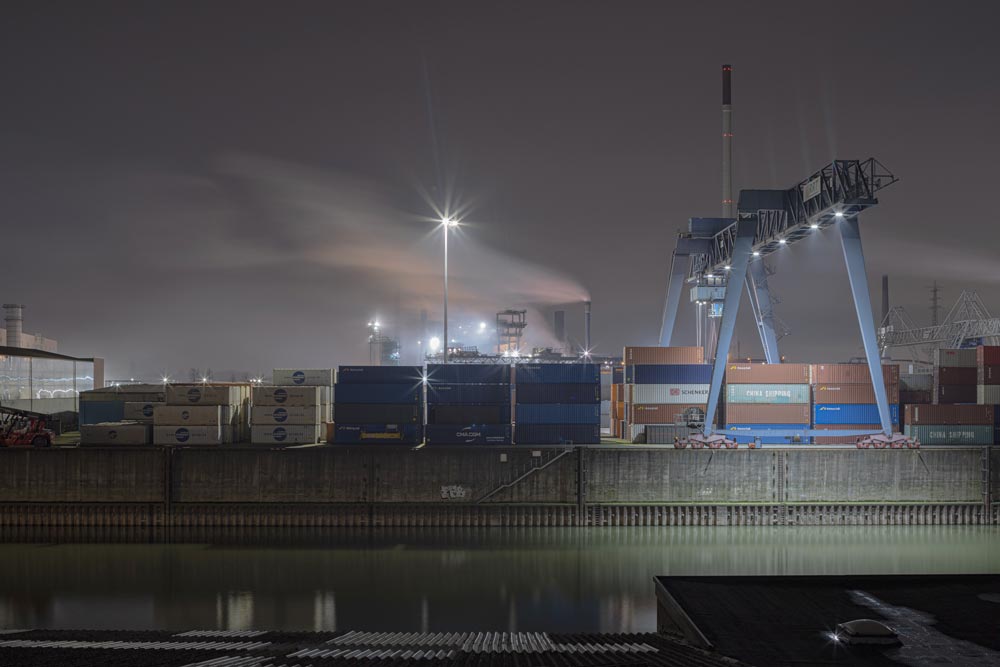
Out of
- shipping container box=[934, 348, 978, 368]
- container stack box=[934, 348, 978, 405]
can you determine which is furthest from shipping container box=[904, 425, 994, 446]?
shipping container box=[934, 348, 978, 368]

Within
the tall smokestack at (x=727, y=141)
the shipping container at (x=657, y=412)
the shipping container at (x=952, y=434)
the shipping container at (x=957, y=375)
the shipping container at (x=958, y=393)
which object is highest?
the tall smokestack at (x=727, y=141)

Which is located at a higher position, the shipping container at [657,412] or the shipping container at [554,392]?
the shipping container at [554,392]

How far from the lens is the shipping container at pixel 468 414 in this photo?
119 feet

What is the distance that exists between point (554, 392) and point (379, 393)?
31.7 feet

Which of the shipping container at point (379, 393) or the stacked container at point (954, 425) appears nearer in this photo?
the shipping container at point (379, 393)

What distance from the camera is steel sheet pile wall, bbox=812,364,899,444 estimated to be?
1518 inches

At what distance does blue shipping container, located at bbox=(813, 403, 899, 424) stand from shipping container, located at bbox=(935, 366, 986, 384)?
4.86m

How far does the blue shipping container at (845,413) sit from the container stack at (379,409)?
2311 cm

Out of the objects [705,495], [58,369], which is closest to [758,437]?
[705,495]

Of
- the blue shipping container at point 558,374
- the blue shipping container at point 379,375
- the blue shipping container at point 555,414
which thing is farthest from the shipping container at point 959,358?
the blue shipping container at point 379,375

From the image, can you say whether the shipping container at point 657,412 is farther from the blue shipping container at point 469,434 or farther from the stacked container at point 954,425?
the stacked container at point 954,425

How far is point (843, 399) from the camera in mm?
38688

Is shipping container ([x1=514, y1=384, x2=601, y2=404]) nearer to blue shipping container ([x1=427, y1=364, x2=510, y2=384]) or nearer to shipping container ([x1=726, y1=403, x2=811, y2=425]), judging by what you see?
blue shipping container ([x1=427, y1=364, x2=510, y2=384])

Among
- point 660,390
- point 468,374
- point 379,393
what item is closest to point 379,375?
point 379,393
